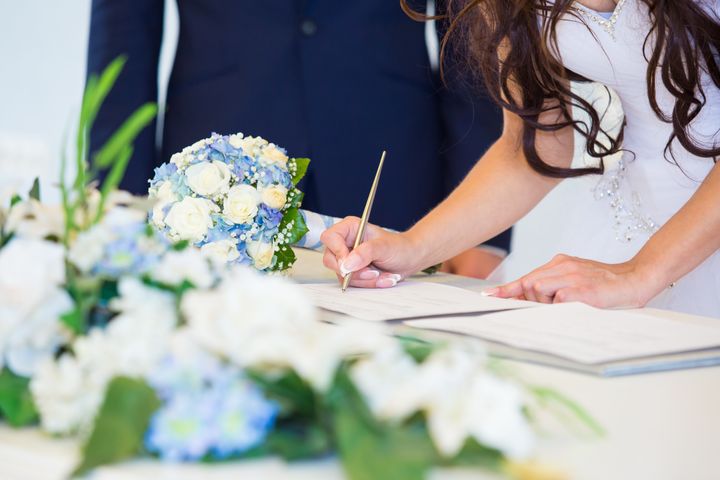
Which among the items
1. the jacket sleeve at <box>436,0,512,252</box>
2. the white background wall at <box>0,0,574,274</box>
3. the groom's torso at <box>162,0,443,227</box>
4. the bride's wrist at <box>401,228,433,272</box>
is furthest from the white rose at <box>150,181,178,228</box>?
the white background wall at <box>0,0,574,274</box>

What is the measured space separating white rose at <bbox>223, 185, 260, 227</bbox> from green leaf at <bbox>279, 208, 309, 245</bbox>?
0.23 feet

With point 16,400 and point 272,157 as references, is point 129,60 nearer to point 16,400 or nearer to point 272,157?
point 272,157

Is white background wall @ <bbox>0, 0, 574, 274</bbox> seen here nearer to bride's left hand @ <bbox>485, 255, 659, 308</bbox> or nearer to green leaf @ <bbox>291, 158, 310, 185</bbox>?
green leaf @ <bbox>291, 158, 310, 185</bbox>

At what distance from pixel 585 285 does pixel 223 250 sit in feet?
1.52

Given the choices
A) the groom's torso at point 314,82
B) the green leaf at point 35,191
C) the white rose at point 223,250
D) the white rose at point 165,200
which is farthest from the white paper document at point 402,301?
the groom's torso at point 314,82

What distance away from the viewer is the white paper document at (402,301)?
1110mm

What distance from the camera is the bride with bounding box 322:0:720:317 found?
4.48 feet

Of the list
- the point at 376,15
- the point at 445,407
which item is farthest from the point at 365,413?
the point at 376,15

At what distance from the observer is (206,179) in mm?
1278

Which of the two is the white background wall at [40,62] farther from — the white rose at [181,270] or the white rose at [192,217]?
the white rose at [181,270]

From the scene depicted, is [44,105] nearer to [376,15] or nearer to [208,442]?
[376,15]

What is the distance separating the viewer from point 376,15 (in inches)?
94.3

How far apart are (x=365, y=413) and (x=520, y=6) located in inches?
46.8

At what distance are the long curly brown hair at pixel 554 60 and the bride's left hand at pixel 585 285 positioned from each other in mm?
368
